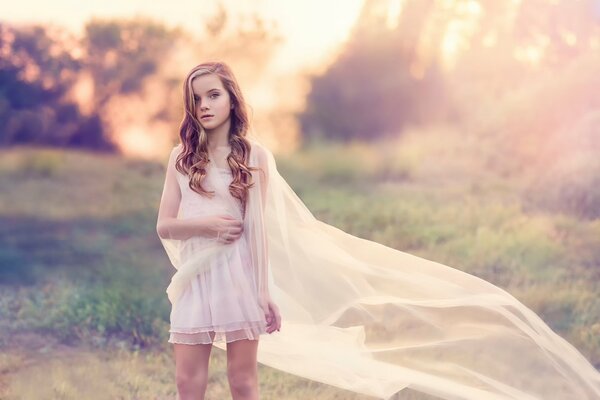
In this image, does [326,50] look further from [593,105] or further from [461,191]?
[593,105]

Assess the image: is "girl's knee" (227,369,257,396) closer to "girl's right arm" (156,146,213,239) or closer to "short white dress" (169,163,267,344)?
"short white dress" (169,163,267,344)

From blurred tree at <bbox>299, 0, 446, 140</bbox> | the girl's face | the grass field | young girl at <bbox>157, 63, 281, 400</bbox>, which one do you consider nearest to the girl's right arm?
young girl at <bbox>157, 63, 281, 400</bbox>

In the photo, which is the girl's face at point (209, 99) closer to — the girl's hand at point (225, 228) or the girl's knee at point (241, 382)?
the girl's hand at point (225, 228)

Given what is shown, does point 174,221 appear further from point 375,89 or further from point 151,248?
point 375,89

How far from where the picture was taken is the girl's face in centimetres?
267

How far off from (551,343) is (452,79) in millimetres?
4460

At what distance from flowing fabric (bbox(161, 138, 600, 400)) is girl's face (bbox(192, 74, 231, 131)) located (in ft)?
1.58

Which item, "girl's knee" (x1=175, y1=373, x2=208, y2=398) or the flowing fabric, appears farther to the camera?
the flowing fabric

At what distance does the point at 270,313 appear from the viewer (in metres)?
2.65

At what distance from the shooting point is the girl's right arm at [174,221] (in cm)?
262

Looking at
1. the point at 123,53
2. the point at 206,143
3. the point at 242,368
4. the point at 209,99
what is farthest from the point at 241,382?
the point at 123,53

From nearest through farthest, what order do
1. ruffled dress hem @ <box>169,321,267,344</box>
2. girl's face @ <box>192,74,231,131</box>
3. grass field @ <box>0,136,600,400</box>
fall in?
ruffled dress hem @ <box>169,321,267,344</box>, girl's face @ <box>192,74,231,131</box>, grass field @ <box>0,136,600,400</box>

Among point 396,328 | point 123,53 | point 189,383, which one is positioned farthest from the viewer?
point 123,53

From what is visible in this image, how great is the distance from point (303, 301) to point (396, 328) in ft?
1.51
